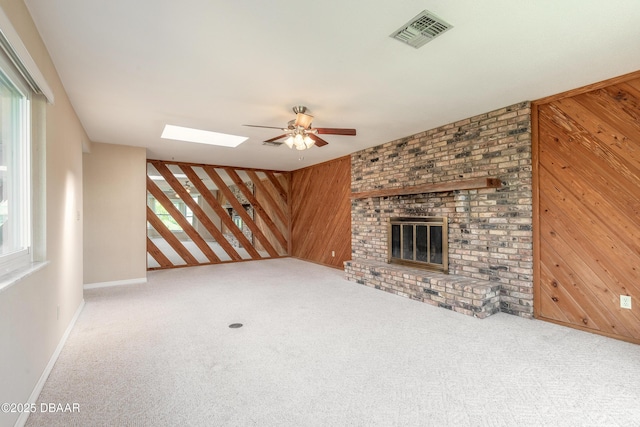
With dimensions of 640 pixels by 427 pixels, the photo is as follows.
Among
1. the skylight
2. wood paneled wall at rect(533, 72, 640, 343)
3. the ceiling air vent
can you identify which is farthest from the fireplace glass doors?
the skylight

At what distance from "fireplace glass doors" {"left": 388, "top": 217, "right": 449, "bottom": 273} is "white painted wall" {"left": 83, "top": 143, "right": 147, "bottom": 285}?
Result: 4580 mm

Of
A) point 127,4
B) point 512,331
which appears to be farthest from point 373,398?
point 127,4

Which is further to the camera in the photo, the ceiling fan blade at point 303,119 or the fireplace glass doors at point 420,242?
the fireplace glass doors at point 420,242

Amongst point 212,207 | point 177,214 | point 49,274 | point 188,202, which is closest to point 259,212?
point 212,207

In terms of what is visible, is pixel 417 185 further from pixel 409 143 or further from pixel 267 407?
pixel 267 407

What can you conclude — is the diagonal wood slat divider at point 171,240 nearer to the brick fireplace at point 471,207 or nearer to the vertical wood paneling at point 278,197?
the vertical wood paneling at point 278,197

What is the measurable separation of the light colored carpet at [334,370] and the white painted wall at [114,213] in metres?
1.65

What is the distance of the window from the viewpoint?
5.95 feet

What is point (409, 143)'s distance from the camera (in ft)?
16.3

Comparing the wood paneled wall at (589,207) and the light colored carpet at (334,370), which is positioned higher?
the wood paneled wall at (589,207)

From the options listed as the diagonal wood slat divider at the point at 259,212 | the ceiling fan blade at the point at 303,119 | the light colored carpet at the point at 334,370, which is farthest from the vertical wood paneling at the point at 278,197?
the ceiling fan blade at the point at 303,119

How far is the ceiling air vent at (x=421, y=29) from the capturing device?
80.5 inches

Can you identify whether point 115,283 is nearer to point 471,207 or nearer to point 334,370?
point 334,370

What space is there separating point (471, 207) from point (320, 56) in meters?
2.84
